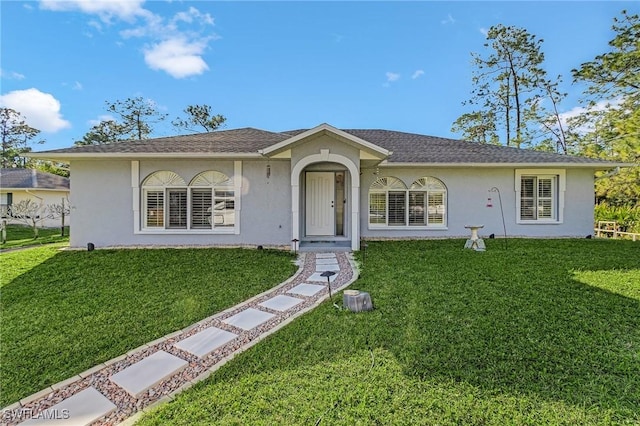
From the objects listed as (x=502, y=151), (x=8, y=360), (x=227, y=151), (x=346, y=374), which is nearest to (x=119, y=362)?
(x=8, y=360)

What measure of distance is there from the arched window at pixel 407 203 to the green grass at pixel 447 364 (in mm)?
5804

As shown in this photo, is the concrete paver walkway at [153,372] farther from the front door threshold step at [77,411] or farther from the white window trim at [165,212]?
the white window trim at [165,212]

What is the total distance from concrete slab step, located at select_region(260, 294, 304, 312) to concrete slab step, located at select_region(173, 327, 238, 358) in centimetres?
100

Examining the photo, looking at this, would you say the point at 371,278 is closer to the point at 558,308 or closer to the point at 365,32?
the point at 558,308

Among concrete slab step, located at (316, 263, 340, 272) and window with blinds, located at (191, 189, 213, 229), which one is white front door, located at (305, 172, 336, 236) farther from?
window with blinds, located at (191, 189, 213, 229)

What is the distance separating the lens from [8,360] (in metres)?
3.42

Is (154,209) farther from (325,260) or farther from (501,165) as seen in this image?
(501,165)

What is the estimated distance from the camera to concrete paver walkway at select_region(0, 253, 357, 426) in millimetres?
2654

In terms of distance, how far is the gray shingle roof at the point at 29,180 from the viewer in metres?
20.8

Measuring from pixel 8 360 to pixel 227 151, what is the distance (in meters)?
7.15

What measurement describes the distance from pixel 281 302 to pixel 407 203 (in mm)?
7577

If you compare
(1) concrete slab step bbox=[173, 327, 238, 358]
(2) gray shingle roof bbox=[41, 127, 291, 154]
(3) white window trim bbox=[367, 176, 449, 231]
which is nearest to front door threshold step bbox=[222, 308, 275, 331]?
(1) concrete slab step bbox=[173, 327, 238, 358]

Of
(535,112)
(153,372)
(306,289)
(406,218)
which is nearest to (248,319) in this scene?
(153,372)

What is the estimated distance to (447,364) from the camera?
3.11 meters
